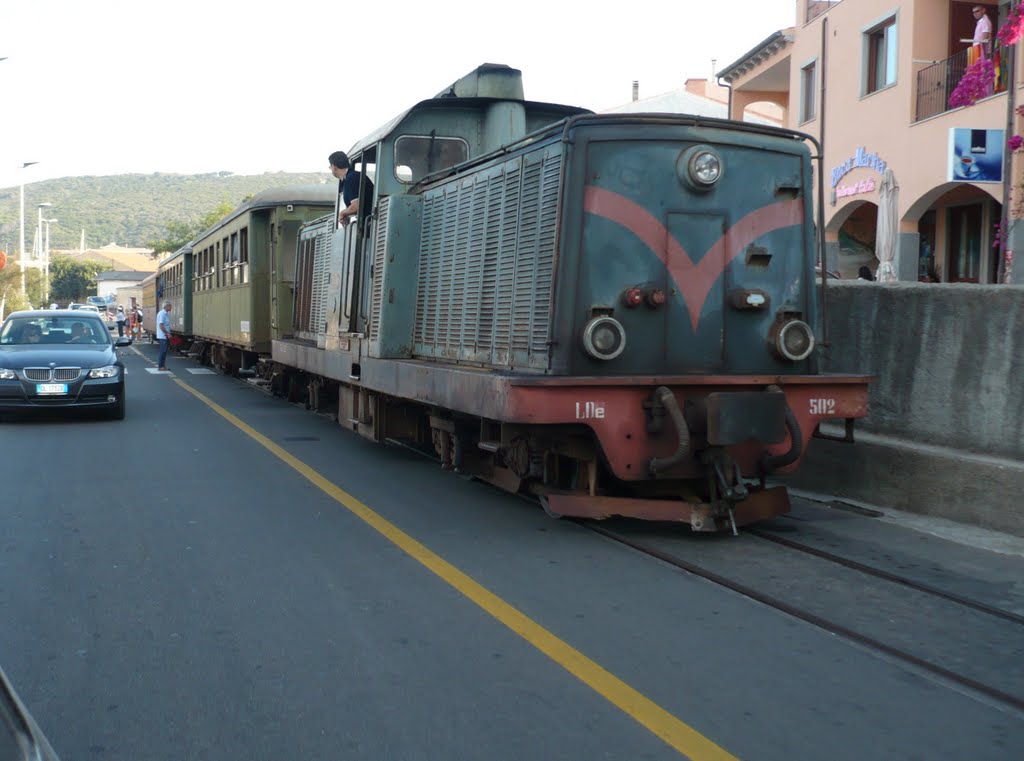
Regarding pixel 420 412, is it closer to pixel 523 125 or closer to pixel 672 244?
pixel 523 125

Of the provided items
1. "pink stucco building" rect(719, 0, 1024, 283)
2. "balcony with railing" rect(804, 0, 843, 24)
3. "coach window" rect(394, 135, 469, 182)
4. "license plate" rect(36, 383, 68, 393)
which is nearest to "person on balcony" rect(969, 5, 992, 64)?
"pink stucco building" rect(719, 0, 1024, 283)

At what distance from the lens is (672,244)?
294 inches

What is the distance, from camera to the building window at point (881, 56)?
22719mm

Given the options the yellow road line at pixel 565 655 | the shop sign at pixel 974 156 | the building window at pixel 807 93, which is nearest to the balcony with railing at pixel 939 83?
the shop sign at pixel 974 156

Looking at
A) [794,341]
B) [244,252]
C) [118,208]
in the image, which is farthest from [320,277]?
[118,208]

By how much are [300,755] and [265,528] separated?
3821mm

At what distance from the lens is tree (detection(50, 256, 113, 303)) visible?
13088 cm

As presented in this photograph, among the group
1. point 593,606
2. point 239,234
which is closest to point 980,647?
point 593,606

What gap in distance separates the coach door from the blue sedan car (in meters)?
9.19

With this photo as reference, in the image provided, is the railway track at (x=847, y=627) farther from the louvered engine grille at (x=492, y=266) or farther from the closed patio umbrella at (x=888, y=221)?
the closed patio umbrella at (x=888, y=221)

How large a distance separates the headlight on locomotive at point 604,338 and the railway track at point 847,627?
121 centimetres

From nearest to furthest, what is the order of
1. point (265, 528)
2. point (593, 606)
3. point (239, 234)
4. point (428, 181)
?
point (593, 606)
point (265, 528)
point (428, 181)
point (239, 234)

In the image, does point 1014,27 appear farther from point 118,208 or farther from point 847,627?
point 118,208

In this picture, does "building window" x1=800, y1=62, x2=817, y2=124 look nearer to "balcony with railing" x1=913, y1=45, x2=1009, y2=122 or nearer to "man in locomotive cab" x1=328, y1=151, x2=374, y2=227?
"balcony with railing" x1=913, y1=45, x2=1009, y2=122
